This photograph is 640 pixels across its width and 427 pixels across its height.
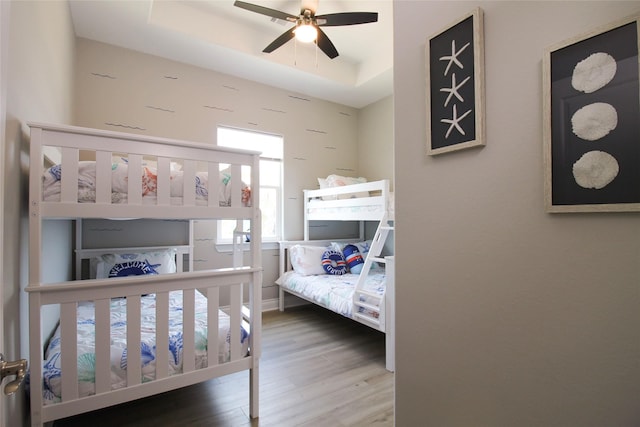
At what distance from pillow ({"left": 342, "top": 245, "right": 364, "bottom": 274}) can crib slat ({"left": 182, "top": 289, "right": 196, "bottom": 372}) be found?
2207 millimetres

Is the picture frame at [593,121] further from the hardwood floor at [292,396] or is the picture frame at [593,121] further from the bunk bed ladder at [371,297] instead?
the bunk bed ladder at [371,297]

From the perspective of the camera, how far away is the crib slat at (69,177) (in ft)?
4.33

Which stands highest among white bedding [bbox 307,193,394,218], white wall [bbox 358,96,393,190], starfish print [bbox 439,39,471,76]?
white wall [bbox 358,96,393,190]

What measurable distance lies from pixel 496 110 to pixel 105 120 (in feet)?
10.9

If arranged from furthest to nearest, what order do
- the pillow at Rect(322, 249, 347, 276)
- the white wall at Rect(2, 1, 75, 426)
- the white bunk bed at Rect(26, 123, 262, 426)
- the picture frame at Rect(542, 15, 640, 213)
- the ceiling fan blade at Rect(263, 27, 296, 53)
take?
the pillow at Rect(322, 249, 347, 276) → the ceiling fan blade at Rect(263, 27, 296, 53) → the white bunk bed at Rect(26, 123, 262, 426) → the white wall at Rect(2, 1, 75, 426) → the picture frame at Rect(542, 15, 640, 213)

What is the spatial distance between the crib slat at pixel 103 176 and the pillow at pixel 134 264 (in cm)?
143

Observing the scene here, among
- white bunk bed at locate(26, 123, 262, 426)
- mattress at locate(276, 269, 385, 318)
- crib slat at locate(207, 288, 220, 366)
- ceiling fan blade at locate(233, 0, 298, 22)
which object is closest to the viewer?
white bunk bed at locate(26, 123, 262, 426)

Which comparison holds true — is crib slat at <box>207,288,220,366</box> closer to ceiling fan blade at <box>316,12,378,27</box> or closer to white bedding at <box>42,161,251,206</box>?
white bedding at <box>42,161,251,206</box>

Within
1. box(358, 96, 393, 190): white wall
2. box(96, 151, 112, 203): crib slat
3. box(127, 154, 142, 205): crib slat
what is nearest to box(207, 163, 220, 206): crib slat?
box(127, 154, 142, 205): crib slat

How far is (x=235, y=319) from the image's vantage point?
5.64ft

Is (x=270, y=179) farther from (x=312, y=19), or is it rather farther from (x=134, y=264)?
(x=312, y=19)

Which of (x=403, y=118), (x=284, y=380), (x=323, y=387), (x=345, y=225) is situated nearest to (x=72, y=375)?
(x=284, y=380)

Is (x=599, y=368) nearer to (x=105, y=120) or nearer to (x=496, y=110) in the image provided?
(x=496, y=110)

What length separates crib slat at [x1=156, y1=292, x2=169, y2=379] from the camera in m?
1.49
